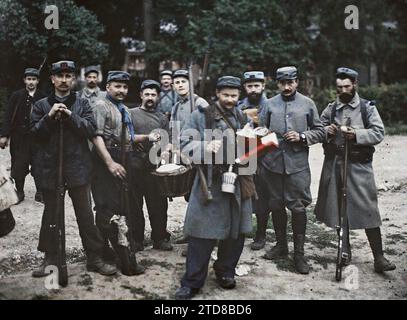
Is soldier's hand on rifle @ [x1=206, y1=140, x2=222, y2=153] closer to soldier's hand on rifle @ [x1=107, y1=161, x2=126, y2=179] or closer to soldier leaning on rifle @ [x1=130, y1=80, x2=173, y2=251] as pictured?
A: soldier's hand on rifle @ [x1=107, y1=161, x2=126, y2=179]

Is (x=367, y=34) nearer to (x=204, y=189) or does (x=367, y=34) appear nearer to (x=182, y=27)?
(x=182, y=27)

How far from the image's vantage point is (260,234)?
6008mm

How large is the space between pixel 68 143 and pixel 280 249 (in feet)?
8.91

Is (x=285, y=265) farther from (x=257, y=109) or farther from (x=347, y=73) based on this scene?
(x=347, y=73)

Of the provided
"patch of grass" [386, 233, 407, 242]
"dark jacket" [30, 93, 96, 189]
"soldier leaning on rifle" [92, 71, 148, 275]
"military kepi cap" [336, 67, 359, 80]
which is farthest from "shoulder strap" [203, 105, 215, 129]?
"patch of grass" [386, 233, 407, 242]

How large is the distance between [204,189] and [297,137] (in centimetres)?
139

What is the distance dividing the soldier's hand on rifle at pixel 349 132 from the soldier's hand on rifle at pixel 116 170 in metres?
2.29

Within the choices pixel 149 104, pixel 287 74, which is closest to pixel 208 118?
pixel 287 74

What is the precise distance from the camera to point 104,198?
482 centimetres

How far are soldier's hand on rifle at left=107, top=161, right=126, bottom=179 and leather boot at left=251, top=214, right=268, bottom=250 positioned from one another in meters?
2.04

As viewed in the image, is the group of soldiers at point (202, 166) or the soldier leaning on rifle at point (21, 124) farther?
the soldier leaning on rifle at point (21, 124)

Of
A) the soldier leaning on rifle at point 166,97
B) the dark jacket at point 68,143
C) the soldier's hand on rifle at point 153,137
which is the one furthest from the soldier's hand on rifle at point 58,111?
the soldier leaning on rifle at point 166,97

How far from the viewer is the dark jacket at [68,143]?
449 cm

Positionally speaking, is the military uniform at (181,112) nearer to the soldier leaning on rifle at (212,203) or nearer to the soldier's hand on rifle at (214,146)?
the soldier leaning on rifle at (212,203)
